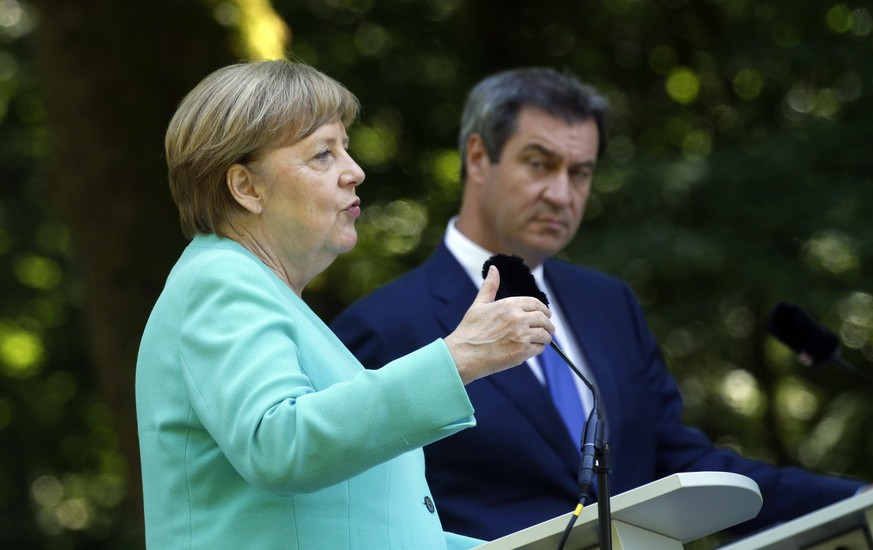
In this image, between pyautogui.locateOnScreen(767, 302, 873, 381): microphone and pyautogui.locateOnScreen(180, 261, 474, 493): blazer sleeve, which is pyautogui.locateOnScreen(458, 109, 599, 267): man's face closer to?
pyautogui.locateOnScreen(767, 302, 873, 381): microphone

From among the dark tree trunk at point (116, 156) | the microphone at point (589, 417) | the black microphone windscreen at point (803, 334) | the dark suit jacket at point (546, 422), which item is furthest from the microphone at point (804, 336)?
the dark tree trunk at point (116, 156)

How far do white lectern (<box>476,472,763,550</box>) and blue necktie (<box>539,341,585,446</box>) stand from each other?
1529 millimetres

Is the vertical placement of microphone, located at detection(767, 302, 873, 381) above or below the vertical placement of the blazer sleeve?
below

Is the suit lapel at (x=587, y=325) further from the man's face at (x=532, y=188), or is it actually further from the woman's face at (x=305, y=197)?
the woman's face at (x=305, y=197)

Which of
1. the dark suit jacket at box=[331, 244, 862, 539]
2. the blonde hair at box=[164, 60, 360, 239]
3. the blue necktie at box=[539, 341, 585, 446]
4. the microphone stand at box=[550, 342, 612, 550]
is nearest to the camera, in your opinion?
the microphone stand at box=[550, 342, 612, 550]

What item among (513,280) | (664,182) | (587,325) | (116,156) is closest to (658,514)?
(513,280)

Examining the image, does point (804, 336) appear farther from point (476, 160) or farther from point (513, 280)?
point (513, 280)

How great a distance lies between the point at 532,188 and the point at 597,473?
2423 mm

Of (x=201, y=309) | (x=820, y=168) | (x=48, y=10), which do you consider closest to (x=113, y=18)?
(x=48, y=10)

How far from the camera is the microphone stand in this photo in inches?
93.7

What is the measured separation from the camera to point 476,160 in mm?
4996

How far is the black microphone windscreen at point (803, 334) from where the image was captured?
13.3 ft

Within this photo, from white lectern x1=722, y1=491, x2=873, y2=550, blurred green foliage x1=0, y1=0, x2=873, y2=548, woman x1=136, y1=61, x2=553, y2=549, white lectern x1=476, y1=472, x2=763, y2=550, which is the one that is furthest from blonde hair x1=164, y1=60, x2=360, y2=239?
blurred green foliage x1=0, y1=0, x2=873, y2=548

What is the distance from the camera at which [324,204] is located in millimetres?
2742
